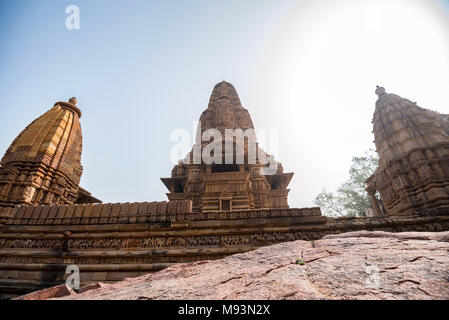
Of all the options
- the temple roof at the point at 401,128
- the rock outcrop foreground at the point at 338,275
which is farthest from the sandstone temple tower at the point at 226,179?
the rock outcrop foreground at the point at 338,275

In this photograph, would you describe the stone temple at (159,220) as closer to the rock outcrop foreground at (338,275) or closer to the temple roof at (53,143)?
the temple roof at (53,143)

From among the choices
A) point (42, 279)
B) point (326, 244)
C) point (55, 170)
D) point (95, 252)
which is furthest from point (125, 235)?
point (55, 170)

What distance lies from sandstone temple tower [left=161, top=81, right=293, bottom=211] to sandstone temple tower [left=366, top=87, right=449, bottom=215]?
7947 millimetres

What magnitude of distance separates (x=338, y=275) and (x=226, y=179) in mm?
11840

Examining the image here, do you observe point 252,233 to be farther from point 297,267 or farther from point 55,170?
A: point 55,170

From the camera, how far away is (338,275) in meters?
2.04

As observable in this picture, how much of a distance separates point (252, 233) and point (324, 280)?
5677 millimetres

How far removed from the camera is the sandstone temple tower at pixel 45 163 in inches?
483

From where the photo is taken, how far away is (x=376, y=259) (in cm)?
230

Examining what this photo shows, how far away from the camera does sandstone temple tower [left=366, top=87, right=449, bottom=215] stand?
35.6 feet

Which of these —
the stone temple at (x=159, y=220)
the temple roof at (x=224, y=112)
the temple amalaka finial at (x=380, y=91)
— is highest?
the temple roof at (x=224, y=112)

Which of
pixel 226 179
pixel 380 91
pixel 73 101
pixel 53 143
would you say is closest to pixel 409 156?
pixel 380 91

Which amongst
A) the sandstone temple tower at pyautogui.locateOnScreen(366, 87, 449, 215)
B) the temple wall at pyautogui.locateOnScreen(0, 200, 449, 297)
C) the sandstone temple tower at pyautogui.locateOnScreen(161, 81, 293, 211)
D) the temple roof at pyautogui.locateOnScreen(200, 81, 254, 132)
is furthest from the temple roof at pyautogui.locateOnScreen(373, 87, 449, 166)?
the temple roof at pyautogui.locateOnScreen(200, 81, 254, 132)

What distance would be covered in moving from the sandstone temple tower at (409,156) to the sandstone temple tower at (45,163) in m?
18.9
